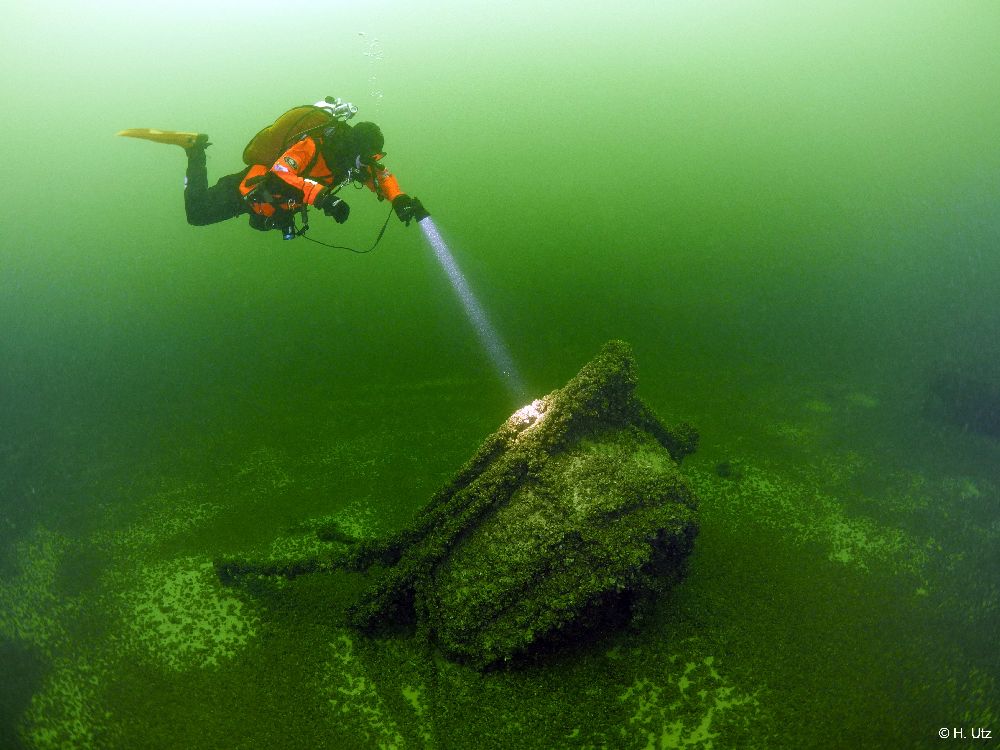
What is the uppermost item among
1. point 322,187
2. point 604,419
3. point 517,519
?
point 322,187

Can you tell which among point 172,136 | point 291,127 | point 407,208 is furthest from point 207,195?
point 407,208

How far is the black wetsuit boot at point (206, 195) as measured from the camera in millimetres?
4730

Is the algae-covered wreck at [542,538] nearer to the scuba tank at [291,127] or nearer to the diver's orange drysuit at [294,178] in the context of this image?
the diver's orange drysuit at [294,178]

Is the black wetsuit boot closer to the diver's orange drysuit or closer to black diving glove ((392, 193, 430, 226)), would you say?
the diver's orange drysuit

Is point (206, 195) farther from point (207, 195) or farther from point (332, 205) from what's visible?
point (332, 205)

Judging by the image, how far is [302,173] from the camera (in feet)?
14.4

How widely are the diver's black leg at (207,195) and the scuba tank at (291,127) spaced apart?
0.24 meters

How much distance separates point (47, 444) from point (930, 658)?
7724 millimetres

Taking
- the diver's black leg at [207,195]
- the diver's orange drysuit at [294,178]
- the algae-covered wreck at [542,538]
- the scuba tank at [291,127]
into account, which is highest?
the scuba tank at [291,127]

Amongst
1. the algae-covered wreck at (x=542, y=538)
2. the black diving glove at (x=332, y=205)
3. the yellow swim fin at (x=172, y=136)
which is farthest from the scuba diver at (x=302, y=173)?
the algae-covered wreck at (x=542, y=538)

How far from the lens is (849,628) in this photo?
3449 mm

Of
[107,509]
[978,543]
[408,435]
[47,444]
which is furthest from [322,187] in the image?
[978,543]

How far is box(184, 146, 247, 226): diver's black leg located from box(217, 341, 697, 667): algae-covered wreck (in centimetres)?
279

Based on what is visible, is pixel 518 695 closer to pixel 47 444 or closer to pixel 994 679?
pixel 994 679
